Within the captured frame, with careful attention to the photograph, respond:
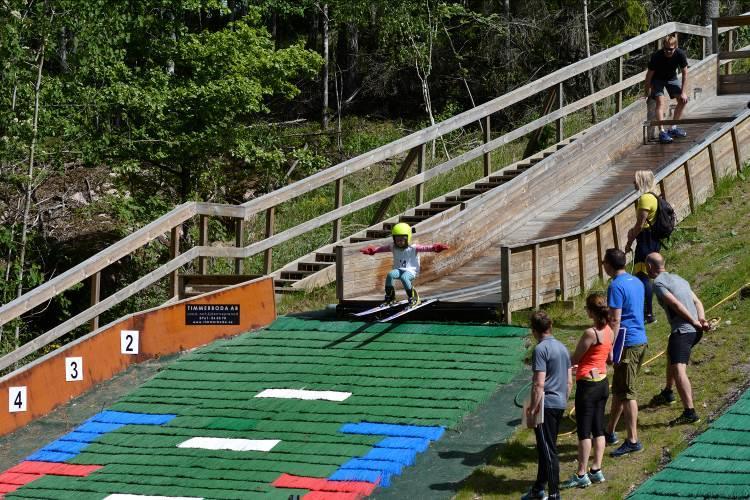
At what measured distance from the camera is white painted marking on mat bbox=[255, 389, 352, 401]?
12359mm

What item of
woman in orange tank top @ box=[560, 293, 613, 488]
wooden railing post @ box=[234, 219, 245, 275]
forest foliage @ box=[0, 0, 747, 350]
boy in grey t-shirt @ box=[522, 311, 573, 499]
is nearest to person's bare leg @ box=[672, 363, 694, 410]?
woman in orange tank top @ box=[560, 293, 613, 488]

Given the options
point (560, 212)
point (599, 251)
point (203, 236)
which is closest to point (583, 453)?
point (599, 251)

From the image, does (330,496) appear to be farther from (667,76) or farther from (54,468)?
(667,76)

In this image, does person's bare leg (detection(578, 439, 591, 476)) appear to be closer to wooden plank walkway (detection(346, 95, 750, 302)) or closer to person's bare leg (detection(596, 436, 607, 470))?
person's bare leg (detection(596, 436, 607, 470))

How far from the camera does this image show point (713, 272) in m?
14.4

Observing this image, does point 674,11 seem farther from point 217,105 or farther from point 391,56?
point 217,105

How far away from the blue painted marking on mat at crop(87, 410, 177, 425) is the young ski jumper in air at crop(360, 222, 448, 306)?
2.92 metres

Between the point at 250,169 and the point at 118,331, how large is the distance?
15.5 metres

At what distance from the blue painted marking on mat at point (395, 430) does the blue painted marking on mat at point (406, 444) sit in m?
0.09

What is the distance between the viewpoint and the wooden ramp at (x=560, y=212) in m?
14.2

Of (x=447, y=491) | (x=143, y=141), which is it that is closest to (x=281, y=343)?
(x=447, y=491)

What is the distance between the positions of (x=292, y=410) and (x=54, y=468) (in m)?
2.27

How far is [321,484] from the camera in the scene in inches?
403

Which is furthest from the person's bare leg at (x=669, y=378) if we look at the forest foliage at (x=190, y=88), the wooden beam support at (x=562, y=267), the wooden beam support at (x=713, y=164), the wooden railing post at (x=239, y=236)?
the forest foliage at (x=190, y=88)
